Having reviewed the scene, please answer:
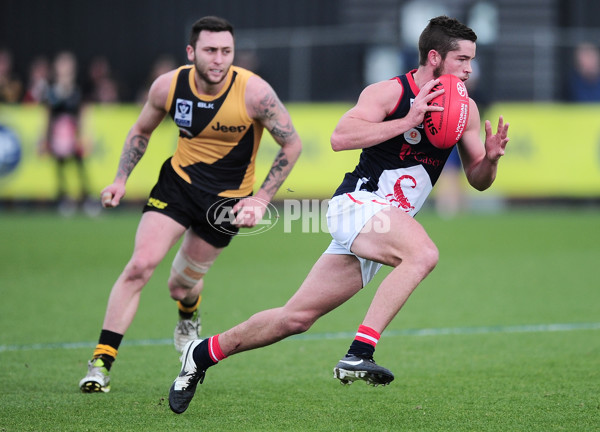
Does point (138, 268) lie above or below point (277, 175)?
below

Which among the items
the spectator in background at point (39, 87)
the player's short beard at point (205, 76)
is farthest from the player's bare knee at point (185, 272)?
the spectator in background at point (39, 87)

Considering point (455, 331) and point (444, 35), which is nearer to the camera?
point (444, 35)

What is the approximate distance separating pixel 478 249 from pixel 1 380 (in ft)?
28.6

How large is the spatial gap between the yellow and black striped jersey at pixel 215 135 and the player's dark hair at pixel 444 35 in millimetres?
1722

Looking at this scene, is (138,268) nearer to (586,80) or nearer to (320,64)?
(586,80)

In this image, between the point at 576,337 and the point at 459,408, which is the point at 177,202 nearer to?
the point at 459,408

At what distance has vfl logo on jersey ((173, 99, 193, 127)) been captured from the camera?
23.3ft

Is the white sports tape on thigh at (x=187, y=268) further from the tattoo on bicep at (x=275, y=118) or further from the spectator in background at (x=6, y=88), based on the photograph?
the spectator in background at (x=6, y=88)

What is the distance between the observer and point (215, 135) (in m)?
7.23

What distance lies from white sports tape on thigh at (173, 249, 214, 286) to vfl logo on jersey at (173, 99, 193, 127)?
97 centimetres

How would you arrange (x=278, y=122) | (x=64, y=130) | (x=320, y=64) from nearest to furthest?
(x=278, y=122)
(x=64, y=130)
(x=320, y=64)

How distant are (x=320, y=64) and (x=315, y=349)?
15011 millimetres

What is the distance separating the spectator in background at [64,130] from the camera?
59.0 feet

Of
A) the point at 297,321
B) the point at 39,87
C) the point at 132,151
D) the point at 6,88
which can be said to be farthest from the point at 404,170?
the point at 6,88
